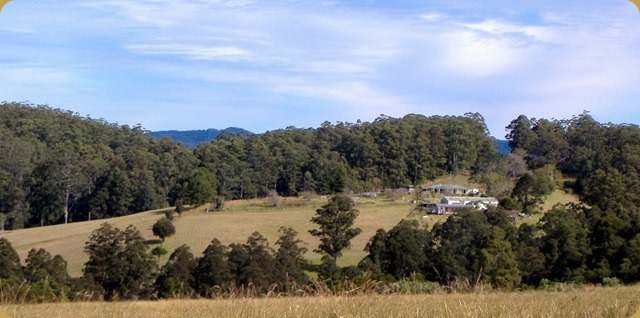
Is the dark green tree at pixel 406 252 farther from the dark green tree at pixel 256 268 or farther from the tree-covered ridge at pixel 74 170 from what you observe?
the tree-covered ridge at pixel 74 170

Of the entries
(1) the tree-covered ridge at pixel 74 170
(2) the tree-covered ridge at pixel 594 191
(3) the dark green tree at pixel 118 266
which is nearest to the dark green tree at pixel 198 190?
(1) the tree-covered ridge at pixel 74 170

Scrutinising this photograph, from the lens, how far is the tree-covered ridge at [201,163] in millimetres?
44312

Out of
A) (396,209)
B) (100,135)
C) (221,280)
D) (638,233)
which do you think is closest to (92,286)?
(221,280)

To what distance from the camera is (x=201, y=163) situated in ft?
191

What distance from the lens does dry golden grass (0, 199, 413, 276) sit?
115 ft

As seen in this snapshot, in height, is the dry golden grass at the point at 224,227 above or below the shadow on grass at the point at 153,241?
above

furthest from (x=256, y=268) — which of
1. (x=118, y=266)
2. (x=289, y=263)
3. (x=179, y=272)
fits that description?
(x=118, y=266)

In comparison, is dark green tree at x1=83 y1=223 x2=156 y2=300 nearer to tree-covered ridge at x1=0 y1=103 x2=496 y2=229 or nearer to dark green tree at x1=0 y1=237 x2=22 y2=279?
dark green tree at x1=0 y1=237 x2=22 y2=279

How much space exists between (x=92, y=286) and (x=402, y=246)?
10.8 m

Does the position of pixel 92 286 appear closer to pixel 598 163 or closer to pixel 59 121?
pixel 598 163

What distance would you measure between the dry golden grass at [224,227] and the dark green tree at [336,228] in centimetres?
71

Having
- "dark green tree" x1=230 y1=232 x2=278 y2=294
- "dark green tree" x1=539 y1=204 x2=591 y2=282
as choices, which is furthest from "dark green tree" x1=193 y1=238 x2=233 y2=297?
"dark green tree" x1=539 y1=204 x2=591 y2=282

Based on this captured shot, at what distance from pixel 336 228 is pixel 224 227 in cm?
1221

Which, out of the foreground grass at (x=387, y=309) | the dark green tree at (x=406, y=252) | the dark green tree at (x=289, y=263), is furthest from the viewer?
the dark green tree at (x=406, y=252)
